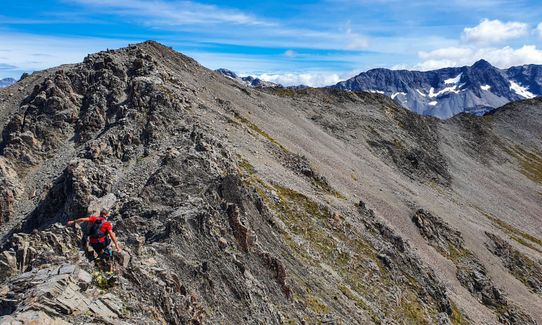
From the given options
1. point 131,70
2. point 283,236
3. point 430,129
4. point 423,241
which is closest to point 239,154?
point 283,236

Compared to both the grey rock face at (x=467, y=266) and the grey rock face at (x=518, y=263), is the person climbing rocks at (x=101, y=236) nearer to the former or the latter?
the grey rock face at (x=467, y=266)

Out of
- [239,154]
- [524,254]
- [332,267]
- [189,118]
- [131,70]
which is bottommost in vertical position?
[524,254]

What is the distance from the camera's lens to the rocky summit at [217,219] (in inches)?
1009

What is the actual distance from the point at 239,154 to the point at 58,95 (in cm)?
2858

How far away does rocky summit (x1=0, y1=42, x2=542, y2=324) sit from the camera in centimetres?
2562

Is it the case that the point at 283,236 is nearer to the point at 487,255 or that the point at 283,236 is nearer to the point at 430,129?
the point at 487,255

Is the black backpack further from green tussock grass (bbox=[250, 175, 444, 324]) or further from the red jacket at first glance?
green tussock grass (bbox=[250, 175, 444, 324])

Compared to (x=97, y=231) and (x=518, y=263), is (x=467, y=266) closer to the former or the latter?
(x=518, y=263)

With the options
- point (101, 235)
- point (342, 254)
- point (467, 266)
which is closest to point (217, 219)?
point (101, 235)

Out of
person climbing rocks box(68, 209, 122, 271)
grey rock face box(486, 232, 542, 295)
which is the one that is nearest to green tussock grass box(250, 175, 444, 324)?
person climbing rocks box(68, 209, 122, 271)

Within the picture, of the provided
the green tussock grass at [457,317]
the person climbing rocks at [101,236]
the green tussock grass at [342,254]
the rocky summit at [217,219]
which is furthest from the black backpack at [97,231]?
the green tussock grass at [457,317]

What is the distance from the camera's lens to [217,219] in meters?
35.6

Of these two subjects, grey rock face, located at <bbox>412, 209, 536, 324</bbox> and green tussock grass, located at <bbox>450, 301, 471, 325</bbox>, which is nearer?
green tussock grass, located at <bbox>450, 301, 471, 325</bbox>

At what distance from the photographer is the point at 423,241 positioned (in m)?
66.5
